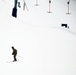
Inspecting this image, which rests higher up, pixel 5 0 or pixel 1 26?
pixel 5 0

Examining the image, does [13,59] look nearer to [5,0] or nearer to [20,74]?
[20,74]

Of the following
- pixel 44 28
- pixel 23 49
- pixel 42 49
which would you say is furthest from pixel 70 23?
pixel 23 49

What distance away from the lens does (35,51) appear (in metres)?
2.61

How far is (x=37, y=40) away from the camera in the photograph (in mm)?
2686

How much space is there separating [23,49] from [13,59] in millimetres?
169

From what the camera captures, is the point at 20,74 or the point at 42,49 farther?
the point at 42,49

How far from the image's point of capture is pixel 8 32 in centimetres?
253

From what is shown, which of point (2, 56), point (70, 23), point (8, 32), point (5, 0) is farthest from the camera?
point (70, 23)

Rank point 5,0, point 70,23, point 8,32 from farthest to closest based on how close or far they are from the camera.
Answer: point 70,23
point 5,0
point 8,32

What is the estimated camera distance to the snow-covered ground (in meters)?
2.47

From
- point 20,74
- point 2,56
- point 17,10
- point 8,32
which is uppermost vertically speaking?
point 17,10

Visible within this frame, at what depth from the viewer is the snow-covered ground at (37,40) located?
247 centimetres

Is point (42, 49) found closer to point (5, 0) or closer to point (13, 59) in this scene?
point (13, 59)

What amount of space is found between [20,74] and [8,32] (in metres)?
0.46
